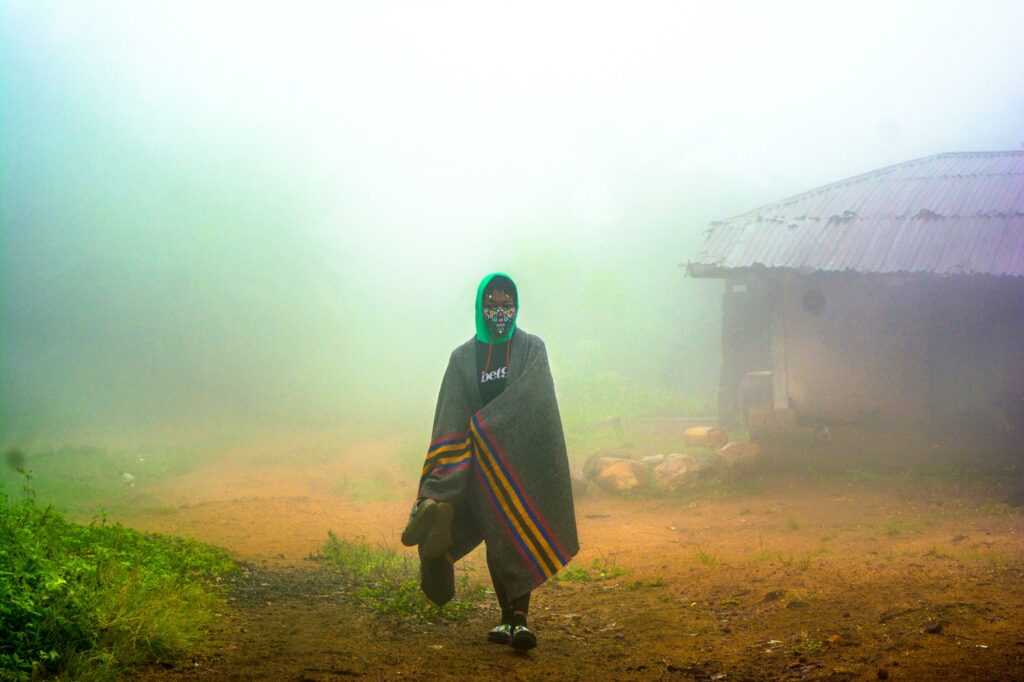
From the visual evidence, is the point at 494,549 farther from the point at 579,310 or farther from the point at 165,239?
the point at 165,239

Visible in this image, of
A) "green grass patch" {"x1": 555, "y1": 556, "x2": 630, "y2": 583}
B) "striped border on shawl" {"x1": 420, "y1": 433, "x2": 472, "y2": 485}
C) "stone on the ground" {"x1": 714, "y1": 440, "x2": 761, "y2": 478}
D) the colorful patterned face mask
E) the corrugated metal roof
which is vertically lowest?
"green grass patch" {"x1": 555, "y1": 556, "x2": 630, "y2": 583}

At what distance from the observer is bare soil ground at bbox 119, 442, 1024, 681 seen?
397 cm

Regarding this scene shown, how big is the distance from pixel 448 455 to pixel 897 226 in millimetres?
9431

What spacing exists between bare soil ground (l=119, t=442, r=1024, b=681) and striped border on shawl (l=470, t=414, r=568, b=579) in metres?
0.53

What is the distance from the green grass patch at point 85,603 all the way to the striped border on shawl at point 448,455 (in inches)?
59.5

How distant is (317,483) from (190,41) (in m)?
37.3

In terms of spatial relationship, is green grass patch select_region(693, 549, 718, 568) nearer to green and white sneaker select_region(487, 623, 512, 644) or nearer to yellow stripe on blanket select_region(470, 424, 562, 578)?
yellow stripe on blanket select_region(470, 424, 562, 578)

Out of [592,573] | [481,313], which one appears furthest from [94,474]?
[481,313]

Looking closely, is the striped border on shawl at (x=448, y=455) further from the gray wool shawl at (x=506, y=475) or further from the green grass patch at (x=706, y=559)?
the green grass patch at (x=706, y=559)

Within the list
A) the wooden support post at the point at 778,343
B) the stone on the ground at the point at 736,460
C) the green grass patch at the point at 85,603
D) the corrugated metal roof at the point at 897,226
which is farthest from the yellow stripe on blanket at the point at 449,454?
the wooden support post at the point at 778,343

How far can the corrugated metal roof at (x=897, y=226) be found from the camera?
34.6 feet

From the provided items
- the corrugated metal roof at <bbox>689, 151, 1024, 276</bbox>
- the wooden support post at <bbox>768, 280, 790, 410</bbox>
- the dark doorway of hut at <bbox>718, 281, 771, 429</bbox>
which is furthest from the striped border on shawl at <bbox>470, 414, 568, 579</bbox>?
the dark doorway of hut at <bbox>718, 281, 771, 429</bbox>

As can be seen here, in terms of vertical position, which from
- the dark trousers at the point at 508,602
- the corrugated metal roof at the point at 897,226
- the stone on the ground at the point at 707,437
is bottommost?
the dark trousers at the point at 508,602

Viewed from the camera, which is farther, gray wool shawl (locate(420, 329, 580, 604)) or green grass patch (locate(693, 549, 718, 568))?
green grass patch (locate(693, 549, 718, 568))
